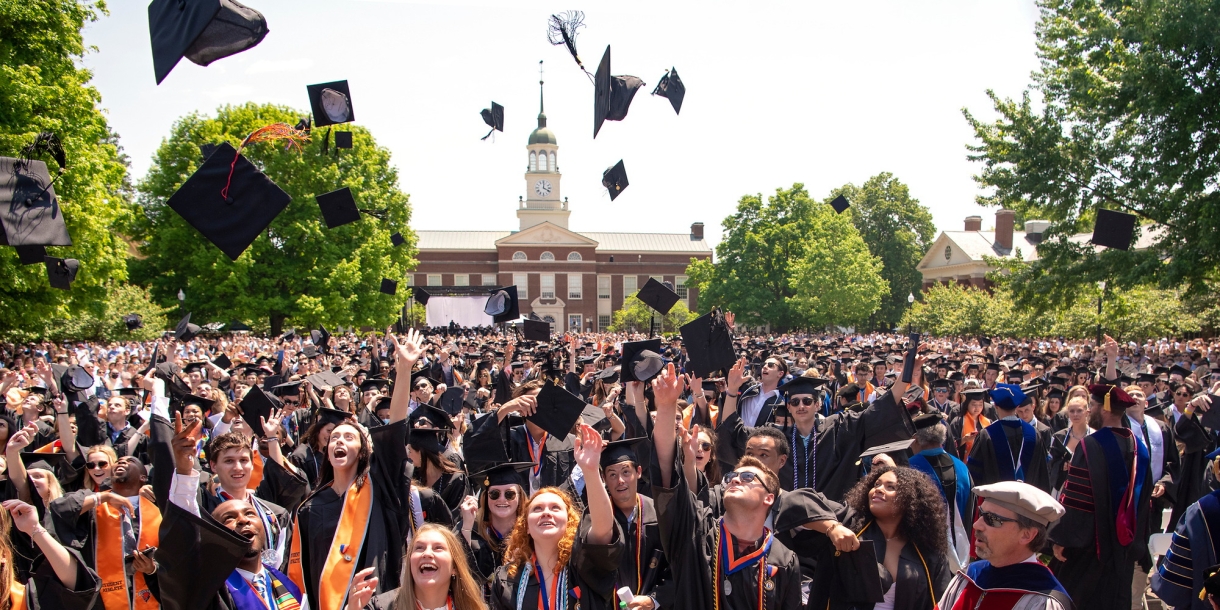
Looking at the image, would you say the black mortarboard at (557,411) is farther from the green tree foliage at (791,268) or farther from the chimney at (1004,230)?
the chimney at (1004,230)

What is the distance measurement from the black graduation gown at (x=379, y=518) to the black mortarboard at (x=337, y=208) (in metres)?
5.83

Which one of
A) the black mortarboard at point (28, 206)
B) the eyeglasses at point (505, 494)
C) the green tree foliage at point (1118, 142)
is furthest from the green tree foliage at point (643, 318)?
the eyeglasses at point (505, 494)

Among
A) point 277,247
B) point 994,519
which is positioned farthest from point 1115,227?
point 277,247

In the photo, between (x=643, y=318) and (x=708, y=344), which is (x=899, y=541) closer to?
(x=708, y=344)

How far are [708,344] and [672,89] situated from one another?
4611 millimetres

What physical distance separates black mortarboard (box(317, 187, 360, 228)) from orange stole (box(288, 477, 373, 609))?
6.01 m

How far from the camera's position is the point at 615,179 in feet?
41.8

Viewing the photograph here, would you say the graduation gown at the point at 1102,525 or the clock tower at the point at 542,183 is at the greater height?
the clock tower at the point at 542,183

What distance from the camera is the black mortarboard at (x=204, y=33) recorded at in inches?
206

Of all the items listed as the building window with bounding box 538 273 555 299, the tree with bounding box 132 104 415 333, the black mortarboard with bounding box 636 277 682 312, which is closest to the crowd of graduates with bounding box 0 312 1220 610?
the black mortarboard with bounding box 636 277 682 312

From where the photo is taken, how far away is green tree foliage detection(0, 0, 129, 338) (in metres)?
15.8

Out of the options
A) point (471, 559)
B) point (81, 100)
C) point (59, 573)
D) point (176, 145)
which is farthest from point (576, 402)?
point (176, 145)

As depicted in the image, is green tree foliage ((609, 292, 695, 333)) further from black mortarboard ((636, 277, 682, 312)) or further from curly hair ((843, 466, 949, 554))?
curly hair ((843, 466, 949, 554))

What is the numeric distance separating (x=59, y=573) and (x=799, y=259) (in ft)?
142
